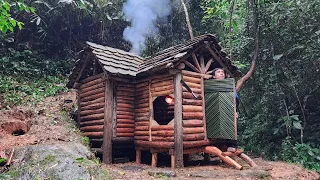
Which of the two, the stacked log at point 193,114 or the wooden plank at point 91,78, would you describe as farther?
the wooden plank at point 91,78

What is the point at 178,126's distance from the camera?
7996 millimetres

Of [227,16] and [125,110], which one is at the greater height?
[227,16]

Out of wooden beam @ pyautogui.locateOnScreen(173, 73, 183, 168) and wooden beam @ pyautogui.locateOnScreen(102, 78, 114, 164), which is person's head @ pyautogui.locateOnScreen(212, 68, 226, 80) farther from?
wooden beam @ pyautogui.locateOnScreen(102, 78, 114, 164)

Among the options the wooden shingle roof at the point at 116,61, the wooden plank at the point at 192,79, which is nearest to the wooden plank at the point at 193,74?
the wooden plank at the point at 192,79

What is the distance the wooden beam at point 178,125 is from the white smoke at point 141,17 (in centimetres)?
1160

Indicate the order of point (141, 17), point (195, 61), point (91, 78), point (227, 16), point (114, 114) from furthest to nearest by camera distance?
point (141, 17) < point (227, 16) < point (91, 78) < point (114, 114) < point (195, 61)

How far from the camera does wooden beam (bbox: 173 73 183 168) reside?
790 cm

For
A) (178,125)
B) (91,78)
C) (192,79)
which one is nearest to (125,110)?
(91,78)

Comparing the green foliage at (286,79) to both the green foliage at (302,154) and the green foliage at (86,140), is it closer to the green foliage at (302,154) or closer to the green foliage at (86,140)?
the green foliage at (302,154)

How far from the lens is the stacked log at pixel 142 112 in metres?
9.12

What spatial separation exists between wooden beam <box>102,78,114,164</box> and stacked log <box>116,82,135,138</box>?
1.11ft

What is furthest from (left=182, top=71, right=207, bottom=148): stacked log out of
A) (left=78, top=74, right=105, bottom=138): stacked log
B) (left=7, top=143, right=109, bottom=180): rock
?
(left=78, top=74, right=105, bottom=138): stacked log

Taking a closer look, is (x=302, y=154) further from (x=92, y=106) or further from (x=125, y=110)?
(x=92, y=106)

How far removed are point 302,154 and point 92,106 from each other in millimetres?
8424
